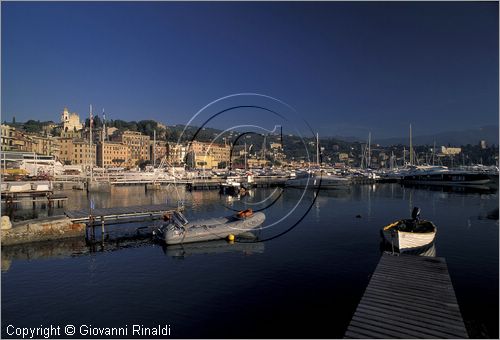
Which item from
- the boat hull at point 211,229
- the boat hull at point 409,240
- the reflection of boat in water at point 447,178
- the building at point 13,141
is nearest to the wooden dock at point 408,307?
the boat hull at point 409,240

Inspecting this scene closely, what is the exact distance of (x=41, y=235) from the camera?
36.4 m

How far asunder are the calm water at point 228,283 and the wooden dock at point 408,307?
8.66 ft

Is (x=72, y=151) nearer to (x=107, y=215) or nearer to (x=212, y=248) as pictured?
(x=107, y=215)

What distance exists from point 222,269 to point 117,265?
29.2 ft

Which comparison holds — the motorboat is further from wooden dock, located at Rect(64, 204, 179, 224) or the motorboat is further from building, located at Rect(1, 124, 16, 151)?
building, located at Rect(1, 124, 16, 151)

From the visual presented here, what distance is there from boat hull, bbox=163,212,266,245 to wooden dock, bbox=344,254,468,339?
20131 mm

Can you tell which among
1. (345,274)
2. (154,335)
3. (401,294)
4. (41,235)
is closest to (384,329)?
(401,294)

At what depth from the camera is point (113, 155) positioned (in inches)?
7564

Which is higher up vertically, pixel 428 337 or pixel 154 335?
pixel 428 337

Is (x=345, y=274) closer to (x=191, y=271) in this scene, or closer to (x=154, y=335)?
(x=191, y=271)

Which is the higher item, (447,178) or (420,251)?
(447,178)

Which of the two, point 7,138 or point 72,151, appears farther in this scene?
point 72,151

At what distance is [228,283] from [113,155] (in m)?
182

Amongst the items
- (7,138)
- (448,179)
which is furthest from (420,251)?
(7,138)
